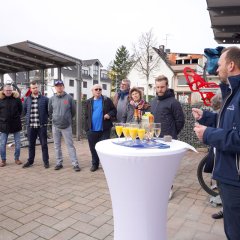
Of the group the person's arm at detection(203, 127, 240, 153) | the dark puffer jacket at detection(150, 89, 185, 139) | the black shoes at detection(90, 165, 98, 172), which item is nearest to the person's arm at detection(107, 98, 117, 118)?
the black shoes at detection(90, 165, 98, 172)

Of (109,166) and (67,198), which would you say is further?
(67,198)

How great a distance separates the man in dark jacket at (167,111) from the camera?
4.10m

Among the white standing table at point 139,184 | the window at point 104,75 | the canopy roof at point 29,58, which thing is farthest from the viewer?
the window at point 104,75

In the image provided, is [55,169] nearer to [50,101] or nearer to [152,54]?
[50,101]

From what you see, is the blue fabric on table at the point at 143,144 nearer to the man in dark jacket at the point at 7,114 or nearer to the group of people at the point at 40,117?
the group of people at the point at 40,117

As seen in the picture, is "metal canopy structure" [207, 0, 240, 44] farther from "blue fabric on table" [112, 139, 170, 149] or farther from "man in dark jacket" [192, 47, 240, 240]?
"blue fabric on table" [112, 139, 170, 149]

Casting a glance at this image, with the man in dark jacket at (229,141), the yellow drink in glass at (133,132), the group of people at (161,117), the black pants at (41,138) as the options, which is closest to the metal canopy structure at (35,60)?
the group of people at (161,117)

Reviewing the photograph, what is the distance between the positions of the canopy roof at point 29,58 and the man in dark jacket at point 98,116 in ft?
8.92

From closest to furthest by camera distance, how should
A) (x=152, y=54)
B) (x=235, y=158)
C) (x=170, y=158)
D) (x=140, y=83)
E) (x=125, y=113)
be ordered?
(x=235, y=158) < (x=170, y=158) < (x=125, y=113) < (x=152, y=54) < (x=140, y=83)

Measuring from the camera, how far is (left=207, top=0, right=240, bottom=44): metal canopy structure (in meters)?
4.05

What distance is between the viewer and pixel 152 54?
38125 mm

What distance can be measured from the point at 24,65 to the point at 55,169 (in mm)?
5404

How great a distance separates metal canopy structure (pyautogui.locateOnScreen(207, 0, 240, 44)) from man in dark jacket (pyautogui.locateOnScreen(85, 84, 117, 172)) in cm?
244

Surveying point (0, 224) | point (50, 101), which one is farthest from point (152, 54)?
point (0, 224)
